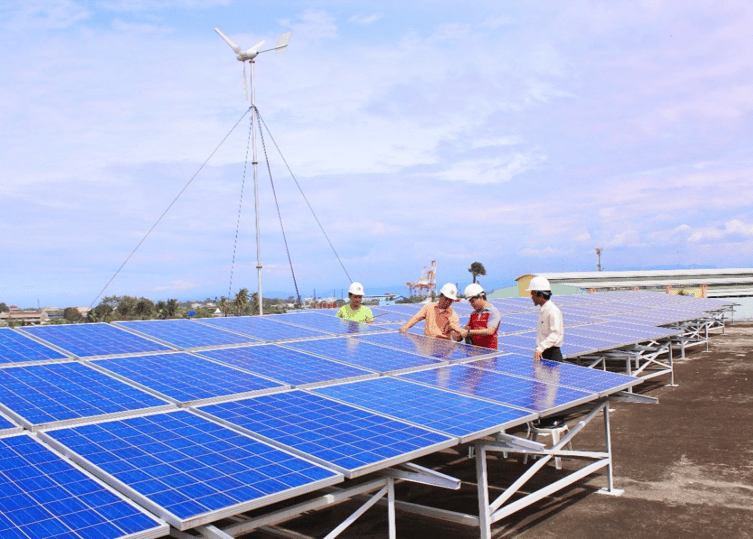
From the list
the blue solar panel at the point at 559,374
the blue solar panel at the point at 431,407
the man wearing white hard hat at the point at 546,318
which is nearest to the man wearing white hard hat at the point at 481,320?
the man wearing white hard hat at the point at 546,318

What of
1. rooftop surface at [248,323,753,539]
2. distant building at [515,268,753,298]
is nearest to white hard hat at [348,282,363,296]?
rooftop surface at [248,323,753,539]

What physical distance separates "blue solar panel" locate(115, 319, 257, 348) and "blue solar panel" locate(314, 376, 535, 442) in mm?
3379

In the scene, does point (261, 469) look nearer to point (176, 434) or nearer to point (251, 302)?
point (176, 434)

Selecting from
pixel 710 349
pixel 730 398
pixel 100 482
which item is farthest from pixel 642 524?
pixel 710 349

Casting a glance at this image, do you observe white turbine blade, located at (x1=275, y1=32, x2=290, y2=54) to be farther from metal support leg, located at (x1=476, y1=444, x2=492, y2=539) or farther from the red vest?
metal support leg, located at (x1=476, y1=444, x2=492, y2=539)

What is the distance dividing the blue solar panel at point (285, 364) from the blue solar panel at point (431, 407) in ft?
1.51

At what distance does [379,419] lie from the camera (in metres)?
6.54

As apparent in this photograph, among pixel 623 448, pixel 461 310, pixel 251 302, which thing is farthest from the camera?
pixel 251 302

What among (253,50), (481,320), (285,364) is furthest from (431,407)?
(253,50)

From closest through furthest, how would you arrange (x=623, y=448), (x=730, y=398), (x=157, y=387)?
(x=157, y=387)
(x=623, y=448)
(x=730, y=398)

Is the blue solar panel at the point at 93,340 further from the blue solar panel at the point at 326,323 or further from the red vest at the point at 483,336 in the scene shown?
the red vest at the point at 483,336

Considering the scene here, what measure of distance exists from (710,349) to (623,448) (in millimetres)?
22121

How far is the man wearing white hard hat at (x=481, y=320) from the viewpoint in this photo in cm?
1185

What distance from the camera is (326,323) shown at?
44.5ft
